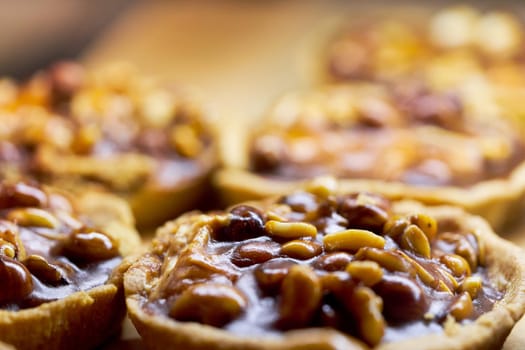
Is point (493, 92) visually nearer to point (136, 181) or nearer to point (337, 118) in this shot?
point (337, 118)

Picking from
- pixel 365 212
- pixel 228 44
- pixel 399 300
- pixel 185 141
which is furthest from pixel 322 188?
pixel 228 44

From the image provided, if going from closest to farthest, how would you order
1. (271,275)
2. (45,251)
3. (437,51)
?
(271,275)
(45,251)
(437,51)

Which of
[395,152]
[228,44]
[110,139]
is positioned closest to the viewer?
[395,152]

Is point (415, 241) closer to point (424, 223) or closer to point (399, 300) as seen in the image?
point (424, 223)

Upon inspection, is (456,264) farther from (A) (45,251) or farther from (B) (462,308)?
(A) (45,251)

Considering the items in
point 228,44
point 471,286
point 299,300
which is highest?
point 228,44

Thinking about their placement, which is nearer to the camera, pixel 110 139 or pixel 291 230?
pixel 291 230

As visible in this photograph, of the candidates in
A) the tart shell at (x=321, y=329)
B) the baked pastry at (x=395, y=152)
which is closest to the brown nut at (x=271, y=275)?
the tart shell at (x=321, y=329)

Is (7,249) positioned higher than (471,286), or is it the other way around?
(7,249)
